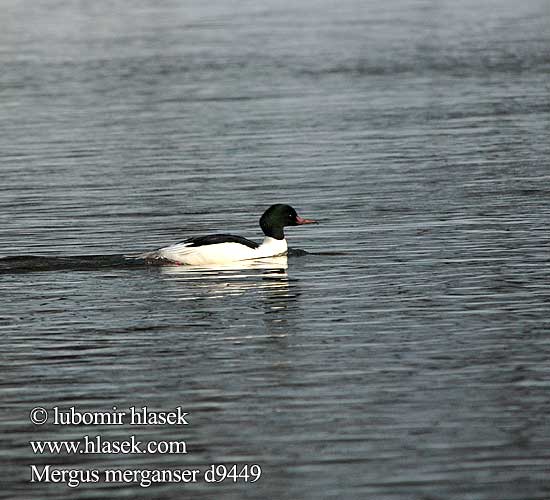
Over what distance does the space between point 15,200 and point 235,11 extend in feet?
208

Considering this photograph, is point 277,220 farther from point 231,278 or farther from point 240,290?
point 240,290

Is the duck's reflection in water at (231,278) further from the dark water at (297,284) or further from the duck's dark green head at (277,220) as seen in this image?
the duck's dark green head at (277,220)

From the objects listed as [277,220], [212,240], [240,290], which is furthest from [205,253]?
[240,290]

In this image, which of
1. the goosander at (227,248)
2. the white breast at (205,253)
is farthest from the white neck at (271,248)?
the white breast at (205,253)

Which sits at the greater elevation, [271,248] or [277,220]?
[277,220]

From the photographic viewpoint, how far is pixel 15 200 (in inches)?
1125

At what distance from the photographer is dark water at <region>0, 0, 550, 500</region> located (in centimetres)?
1324

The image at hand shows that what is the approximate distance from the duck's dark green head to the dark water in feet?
1.82

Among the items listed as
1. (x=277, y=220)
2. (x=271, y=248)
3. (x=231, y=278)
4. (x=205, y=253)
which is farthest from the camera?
(x=277, y=220)

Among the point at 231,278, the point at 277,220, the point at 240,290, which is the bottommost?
the point at 231,278

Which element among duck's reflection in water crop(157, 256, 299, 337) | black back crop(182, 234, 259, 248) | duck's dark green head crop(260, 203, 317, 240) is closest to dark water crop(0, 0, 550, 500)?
duck's reflection in water crop(157, 256, 299, 337)

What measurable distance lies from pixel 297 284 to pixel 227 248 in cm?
161

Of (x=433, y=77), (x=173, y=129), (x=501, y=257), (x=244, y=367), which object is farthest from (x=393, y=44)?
(x=244, y=367)

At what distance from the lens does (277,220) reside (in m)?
22.7
